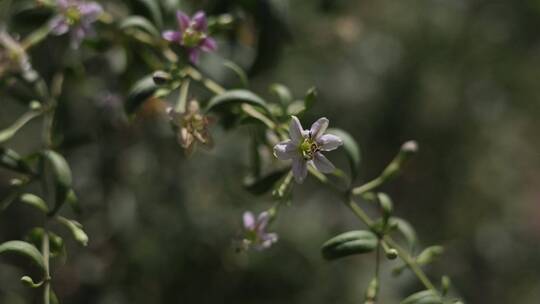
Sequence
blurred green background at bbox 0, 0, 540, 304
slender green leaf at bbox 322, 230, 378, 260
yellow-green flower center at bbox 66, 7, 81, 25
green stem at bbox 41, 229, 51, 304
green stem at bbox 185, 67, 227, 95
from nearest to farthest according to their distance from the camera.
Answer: green stem at bbox 41, 229, 51, 304, slender green leaf at bbox 322, 230, 378, 260, green stem at bbox 185, 67, 227, 95, yellow-green flower center at bbox 66, 7, 81, 25, blurred green background at bbox 0, 0, 540, 304

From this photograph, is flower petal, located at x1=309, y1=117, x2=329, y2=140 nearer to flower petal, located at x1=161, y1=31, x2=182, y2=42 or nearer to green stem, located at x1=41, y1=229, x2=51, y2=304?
flower petal, located at x1=161, y1=31, x2=182, y2=42

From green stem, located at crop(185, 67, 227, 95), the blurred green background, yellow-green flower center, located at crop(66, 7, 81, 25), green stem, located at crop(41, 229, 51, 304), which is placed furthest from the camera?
the blurred green background

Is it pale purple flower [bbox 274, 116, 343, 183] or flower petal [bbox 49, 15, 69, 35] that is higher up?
pale purple flower [bbox 274, 116, 343, 183]

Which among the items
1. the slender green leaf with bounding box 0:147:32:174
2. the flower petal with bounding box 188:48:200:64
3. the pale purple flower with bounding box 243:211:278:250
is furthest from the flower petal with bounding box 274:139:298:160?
the slender green leaf with bounding box 0:147:32:174

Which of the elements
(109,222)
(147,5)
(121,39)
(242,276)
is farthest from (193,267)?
(147,5)

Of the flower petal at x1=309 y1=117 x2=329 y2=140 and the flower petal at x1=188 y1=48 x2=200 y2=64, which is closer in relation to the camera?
the flower petal at x1=309 y1=117 x2=329 y2=140

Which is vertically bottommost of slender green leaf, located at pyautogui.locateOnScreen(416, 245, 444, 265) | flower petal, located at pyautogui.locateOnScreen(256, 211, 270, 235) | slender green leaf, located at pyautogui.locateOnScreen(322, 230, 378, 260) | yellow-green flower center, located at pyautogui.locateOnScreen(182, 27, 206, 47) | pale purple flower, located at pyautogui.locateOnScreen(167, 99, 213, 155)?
flower petal, located at pyautogui.locateOnScreen(256, 211, 270, 235)
